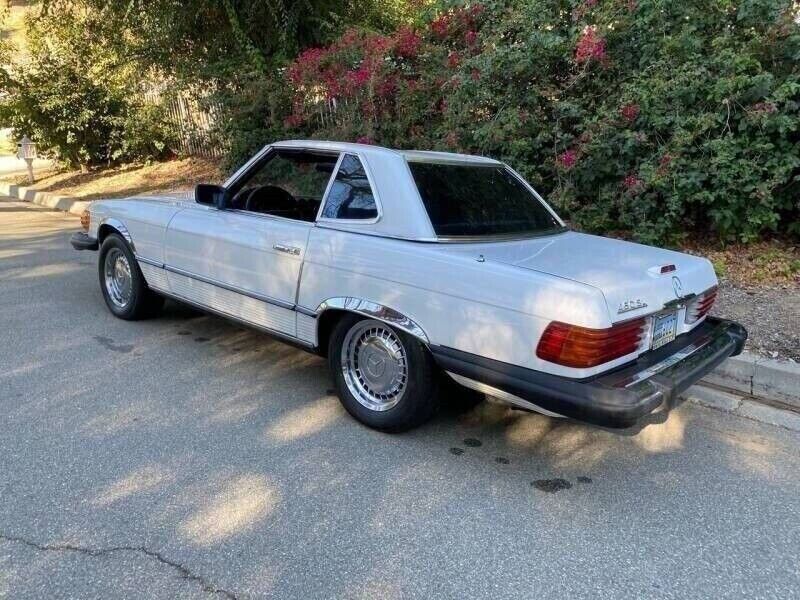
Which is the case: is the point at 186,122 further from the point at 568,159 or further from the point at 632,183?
the point at 632,183

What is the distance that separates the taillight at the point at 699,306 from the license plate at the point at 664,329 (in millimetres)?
181

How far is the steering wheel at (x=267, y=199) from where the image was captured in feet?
14.5

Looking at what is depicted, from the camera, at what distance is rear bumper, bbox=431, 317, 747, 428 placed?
9.35ft

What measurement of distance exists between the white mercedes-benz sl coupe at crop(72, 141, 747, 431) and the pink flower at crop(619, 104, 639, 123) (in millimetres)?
2624

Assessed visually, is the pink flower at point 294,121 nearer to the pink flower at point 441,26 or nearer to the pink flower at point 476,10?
the pink flower at point 441,26

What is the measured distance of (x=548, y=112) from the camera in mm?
7312

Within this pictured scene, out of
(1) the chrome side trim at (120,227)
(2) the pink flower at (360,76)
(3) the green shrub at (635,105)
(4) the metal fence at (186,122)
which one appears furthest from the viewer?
(4) the metal fence at (186,122)

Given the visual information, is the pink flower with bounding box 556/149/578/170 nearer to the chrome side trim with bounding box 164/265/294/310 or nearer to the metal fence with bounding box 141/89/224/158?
the chrome side trim with bounding box 164/265/294/310

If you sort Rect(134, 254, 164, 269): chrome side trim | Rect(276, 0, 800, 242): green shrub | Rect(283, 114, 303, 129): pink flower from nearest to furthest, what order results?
1. Rect(134, 254, 164, 269): chrome side trim
2. Rect(276, 0, 800, 242): green shrub
3. Rect(283, 114, 303, 129): pink flower

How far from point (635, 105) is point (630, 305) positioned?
4076 millimetres

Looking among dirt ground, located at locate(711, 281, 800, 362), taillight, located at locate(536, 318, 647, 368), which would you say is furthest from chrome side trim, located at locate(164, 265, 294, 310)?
dirt ground, located at locate(711, 281, 800, 362)

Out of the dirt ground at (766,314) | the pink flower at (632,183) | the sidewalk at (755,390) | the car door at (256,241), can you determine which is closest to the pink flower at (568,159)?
the pink flower at (632,183)

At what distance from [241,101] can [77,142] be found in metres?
6.63

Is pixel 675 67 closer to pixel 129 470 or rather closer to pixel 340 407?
pixel 340 407
